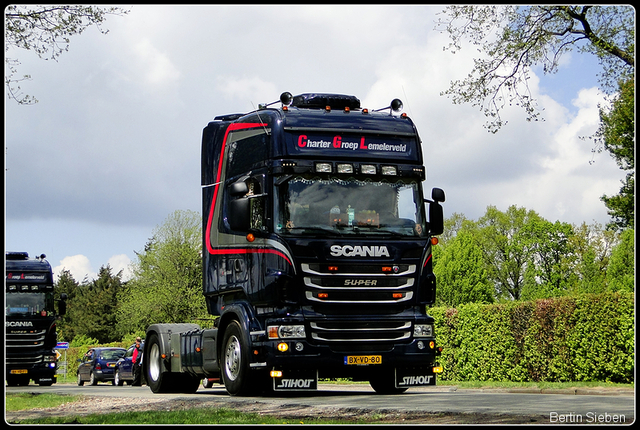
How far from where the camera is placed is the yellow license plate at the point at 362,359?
13000 millimetres

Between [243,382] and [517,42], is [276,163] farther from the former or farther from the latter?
[517,42]

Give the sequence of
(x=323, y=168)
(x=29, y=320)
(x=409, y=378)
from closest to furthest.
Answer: (x=323, y=168) < (x=409, y=378) < (x=29, y=320)

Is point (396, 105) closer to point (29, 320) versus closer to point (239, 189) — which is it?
point (239, 189)

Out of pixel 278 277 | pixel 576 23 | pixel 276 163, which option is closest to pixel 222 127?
pixel 276 163

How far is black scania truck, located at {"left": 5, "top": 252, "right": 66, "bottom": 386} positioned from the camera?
28125mm

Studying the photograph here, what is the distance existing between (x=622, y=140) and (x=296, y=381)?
23066mm

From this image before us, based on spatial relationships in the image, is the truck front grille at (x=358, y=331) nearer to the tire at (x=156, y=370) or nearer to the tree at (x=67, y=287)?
the tire at (x=156, y=370)

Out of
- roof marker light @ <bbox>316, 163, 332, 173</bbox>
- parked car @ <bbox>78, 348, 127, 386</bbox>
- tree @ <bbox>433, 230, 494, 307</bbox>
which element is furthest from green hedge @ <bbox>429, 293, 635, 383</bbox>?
tree @ <bbox>433, 230, 494, 307</bbox>

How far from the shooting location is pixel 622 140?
3203cm

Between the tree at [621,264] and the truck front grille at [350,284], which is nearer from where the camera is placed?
the truck front grille at [350,284]

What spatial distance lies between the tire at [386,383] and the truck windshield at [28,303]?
1714 centimetres

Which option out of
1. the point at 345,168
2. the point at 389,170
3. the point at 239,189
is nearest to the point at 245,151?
the point at 239,189

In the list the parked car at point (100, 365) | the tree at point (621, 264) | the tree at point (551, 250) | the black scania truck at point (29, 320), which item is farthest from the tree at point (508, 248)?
the black scania truck at point (29, 320)

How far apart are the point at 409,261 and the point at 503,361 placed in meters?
12.2
